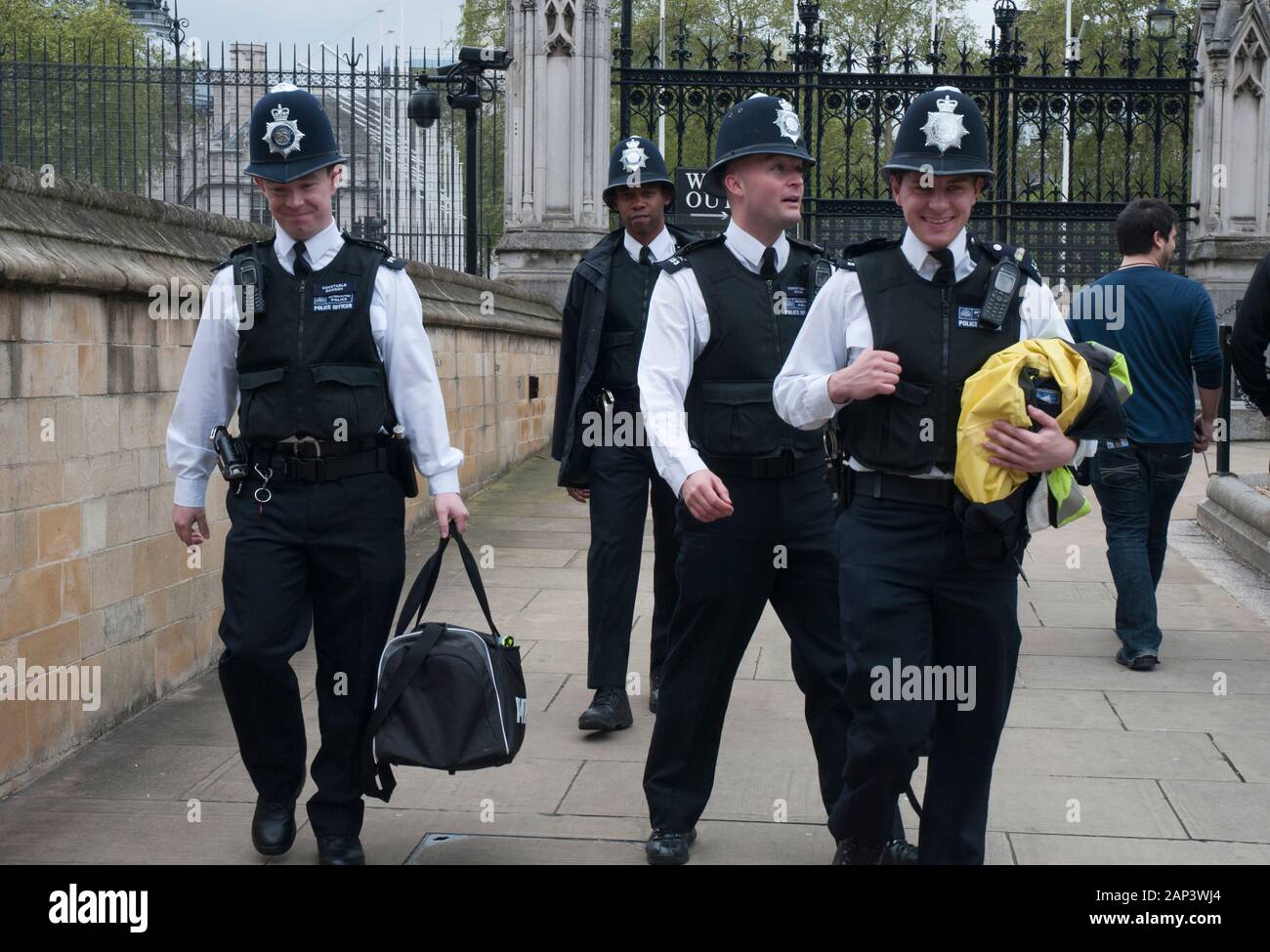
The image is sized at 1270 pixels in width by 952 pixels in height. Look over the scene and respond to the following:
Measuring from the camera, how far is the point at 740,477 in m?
4.34

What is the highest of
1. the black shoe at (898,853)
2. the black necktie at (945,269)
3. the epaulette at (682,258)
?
the epaulette at (682,258)

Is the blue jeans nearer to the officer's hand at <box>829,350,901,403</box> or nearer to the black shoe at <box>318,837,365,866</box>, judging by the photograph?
the officer's hand at <box>829,350,901,403</box>

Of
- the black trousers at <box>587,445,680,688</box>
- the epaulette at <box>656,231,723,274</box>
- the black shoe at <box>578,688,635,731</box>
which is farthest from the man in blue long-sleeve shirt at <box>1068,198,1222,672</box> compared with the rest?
the epaulette at <box>656,231,723,274</box>

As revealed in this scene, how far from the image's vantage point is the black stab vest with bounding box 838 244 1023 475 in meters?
3.73

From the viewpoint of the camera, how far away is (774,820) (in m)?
4.84

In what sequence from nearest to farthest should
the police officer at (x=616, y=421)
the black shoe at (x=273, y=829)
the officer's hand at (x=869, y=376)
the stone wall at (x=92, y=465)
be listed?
1. the officer's hand at (x=869, y=376)
2. the black shoe at (x=273, y=829)
3. the stone wall at (x=92, y=465)
4. the police officer at (x=616, y=421)

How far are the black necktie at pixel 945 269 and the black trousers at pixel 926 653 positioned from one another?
0.55m

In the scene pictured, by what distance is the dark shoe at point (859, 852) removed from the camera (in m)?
4.02

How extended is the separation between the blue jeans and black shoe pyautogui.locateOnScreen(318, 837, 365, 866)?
3.99m

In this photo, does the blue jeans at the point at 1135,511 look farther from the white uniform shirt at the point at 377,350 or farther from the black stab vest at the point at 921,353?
the white uniform shirt at the point at 377,350

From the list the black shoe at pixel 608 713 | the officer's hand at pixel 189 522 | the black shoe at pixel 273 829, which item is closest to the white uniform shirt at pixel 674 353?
the officer's hand at pixel 189 522

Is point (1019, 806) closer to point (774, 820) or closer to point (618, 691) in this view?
point (774, 820)

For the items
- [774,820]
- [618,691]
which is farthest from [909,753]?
[618,691]

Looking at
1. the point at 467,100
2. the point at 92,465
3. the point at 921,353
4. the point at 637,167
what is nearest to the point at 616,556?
the point at 637,167
